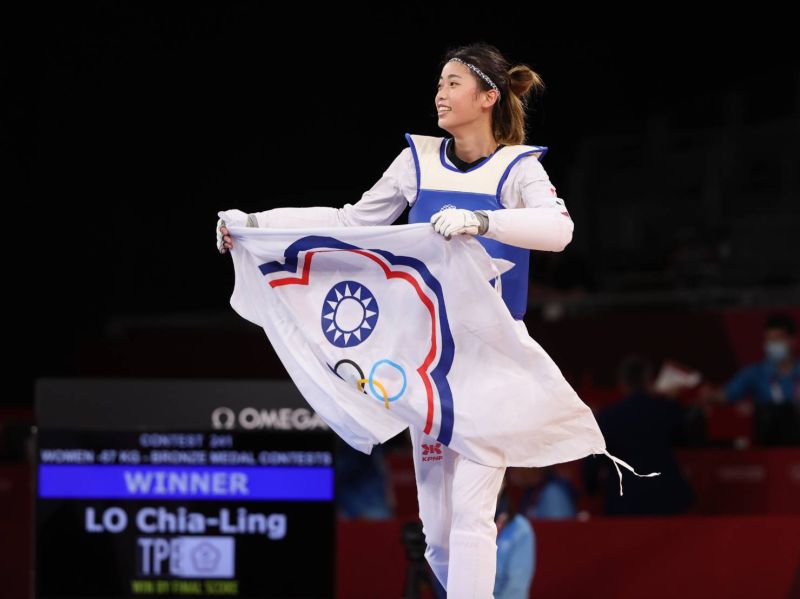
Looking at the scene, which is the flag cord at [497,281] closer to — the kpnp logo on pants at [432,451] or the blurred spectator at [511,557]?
the kpnp logo on pants at [432,451]

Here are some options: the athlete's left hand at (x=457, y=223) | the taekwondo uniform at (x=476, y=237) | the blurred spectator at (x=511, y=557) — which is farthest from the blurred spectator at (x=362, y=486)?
the athlete's left hand at (x=457, y=223)

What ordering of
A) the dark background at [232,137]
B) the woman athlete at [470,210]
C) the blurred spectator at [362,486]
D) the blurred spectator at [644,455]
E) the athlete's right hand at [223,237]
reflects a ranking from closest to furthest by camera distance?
the woman athlete at [470,210] < the athlete's right hand at [223,237] < the blurred spectator at [644,455] < the blurred spectator at [362,486] < the dark background at [232,137]

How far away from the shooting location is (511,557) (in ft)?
16.2

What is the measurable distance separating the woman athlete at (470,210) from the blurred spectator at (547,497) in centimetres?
238

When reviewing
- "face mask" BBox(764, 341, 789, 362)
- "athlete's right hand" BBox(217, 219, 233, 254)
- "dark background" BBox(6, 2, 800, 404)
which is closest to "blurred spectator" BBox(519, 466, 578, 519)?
"face mask" BBox(764, 341, 789, 362)

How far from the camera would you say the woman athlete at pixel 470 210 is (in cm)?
348

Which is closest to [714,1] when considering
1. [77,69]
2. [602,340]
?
[602,340]

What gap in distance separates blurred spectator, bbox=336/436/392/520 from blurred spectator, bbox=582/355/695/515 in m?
1.04

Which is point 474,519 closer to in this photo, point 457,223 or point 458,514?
point 458,514

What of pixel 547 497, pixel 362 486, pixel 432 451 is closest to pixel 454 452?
pixel 432 451

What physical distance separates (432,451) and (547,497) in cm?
255

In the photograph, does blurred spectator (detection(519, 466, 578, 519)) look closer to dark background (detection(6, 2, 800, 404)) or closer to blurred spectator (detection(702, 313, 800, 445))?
blurred spectator (detection(702, 313, 800, 445))

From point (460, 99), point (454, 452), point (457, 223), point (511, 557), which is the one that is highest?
point (460, 99)

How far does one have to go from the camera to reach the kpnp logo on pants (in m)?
3.72
